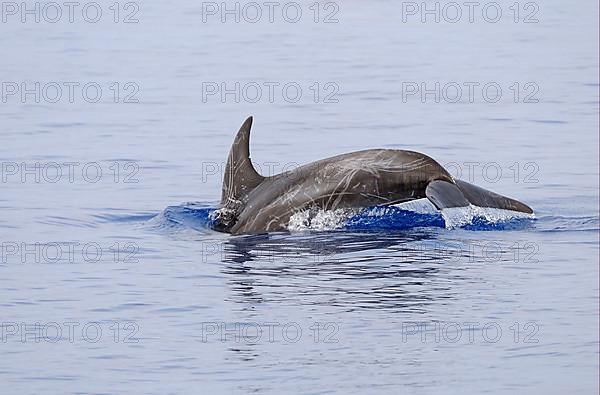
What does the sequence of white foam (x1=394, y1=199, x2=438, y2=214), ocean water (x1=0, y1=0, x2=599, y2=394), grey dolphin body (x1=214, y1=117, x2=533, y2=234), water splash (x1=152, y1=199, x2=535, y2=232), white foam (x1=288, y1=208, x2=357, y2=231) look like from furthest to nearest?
white foam (x1=394, y1=199, x2=438, y2=214) → white foam (x1=288, y1=208, x2=357, y2=231) → water splash (x1=152, y1=199, x2=535, y2=232) → grey dolphin body (x1=214, y1=117, x2=533, y2=234) → ocean water (x1=0, y1=0, x2=599, y2=394)

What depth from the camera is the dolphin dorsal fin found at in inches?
691

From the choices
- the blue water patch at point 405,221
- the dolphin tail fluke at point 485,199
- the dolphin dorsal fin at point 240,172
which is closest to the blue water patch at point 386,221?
the blue water patch at point 405,221

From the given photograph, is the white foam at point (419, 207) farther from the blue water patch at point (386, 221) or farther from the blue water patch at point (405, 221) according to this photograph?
the blue water patch at point (386, 221)

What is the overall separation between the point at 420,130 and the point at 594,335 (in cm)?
1262

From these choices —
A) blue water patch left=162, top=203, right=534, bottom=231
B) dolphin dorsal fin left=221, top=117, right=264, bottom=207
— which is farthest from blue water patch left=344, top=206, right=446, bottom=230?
dolphin dorsal fin left=221, top=117, right=264, bottom=207

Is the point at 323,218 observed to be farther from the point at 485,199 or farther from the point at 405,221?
the point at 485,199

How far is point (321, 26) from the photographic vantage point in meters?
44.5

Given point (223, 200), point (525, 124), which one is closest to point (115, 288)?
point (223, 200)

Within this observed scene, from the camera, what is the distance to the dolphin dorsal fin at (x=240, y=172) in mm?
17562

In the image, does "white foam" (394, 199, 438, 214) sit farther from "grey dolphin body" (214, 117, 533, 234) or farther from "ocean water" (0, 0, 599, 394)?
"grey dolphin body" (214, 117, 533, 234)

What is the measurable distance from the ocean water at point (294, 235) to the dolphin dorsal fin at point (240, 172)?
0.45 m

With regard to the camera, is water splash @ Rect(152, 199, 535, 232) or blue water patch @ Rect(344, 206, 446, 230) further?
blue water patch @ Rect(344, 206, 446, 230)

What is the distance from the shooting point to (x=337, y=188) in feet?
55.4

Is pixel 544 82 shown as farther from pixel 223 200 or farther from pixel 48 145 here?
pixel 223 200
